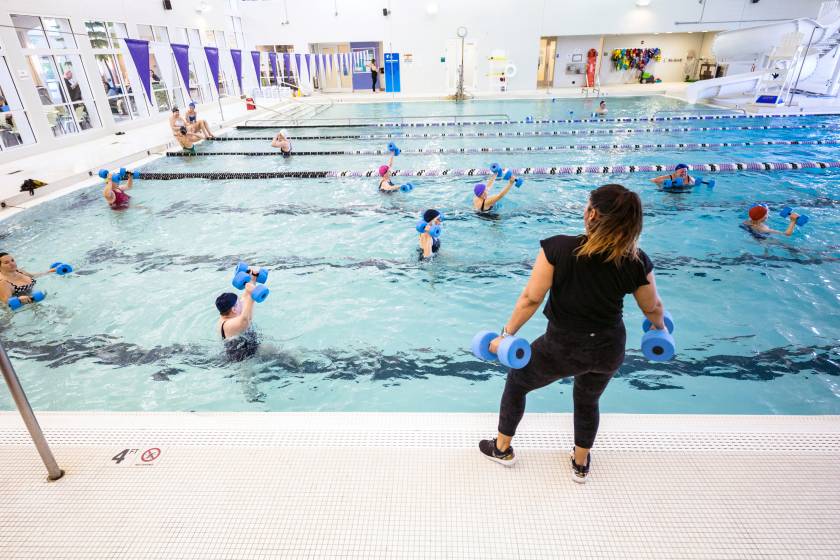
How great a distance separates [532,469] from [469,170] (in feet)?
23.8

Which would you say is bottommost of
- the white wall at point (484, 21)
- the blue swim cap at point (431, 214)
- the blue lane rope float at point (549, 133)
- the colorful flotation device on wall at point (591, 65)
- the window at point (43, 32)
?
the blue lane rope float at point (549, 133)

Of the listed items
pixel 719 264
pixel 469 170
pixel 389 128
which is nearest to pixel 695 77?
pixel 389 128

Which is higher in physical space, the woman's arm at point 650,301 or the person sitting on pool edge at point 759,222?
the woman's arm at point 650,301

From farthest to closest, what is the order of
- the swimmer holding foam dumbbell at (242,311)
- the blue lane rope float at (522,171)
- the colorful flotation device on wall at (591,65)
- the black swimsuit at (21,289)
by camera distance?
1. the colorful flotation device on wall at (591,65)
2. the blue lane rope float at (522,171)
3. the black swimsuit at (21,289)
4. the swimmer holding foam dumbbell at (242,311)

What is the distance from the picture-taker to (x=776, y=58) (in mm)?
14719

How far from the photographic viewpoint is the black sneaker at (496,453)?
220 centimetres

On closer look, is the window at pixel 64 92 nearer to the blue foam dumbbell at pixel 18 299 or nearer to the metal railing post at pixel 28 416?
the blue foam dumbbell at pixel 18 299

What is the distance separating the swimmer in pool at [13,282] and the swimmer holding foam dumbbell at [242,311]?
257cm

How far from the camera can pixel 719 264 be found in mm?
5254

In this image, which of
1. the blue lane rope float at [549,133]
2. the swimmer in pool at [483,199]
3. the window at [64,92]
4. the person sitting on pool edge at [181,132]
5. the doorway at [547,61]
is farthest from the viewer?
the doorway at [547,61]

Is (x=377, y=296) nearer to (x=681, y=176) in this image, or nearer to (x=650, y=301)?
(x=650, y=301)

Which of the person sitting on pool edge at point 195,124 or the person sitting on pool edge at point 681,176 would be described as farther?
the person sitting on pool edge at point 195,124

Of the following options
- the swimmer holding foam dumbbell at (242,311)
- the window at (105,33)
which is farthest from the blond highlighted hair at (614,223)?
the window at (105,33)

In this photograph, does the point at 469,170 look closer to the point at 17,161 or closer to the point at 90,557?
the point at 90,557
